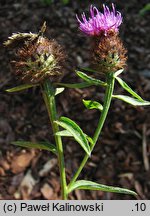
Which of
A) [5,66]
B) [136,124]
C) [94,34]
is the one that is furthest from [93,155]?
[94,34]

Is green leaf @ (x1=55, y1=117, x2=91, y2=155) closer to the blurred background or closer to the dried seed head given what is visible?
the dried seed head

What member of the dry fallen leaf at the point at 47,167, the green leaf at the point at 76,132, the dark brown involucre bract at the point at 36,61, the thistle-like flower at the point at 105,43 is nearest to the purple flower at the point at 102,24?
the thistle-like flower at the point at 105,43

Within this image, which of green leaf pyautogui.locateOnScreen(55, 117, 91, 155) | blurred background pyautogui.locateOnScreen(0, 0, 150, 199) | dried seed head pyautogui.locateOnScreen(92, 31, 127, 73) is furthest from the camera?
blurred background pyautogui.locateOnScreen(0, 0, 150, 199)

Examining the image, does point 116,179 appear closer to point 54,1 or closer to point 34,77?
point 34,77

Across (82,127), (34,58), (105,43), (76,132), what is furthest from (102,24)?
(82,127)

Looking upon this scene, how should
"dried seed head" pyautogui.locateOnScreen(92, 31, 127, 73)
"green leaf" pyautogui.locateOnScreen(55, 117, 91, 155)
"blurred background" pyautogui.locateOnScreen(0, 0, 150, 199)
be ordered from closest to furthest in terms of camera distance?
1. "green leaf" pyautogui.locateOnScreen(55, 117, 91, 155)
2. "dried seed head" pyautogui.locateOnScreen(92, 31, 127, 73)
3. "blurred background" pyautogui.locateOnScreen(0, 0, 150, 199)

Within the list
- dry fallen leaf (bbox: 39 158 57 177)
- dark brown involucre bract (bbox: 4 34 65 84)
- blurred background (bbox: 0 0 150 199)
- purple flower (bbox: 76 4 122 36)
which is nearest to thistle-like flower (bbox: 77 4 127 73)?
purple flower (bbox: 76 4 122 36)

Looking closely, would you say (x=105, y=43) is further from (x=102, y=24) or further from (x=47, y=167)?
(x=47, y=167)
